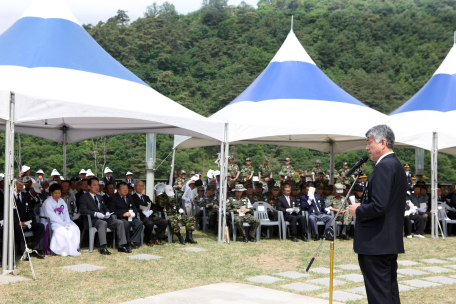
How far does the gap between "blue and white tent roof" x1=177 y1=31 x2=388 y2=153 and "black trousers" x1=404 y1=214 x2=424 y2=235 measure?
82.8 inches

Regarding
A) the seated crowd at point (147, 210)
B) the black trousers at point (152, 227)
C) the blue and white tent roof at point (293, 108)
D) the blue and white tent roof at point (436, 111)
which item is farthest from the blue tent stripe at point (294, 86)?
the black trousers at point (152, 227)

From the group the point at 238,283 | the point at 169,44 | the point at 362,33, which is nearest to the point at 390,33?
the point at 362,33

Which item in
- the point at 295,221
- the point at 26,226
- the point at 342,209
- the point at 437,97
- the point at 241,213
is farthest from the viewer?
the point at 437,97

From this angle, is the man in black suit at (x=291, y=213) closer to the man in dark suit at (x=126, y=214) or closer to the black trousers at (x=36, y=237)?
the man in dark suit at (x=126, y=214)

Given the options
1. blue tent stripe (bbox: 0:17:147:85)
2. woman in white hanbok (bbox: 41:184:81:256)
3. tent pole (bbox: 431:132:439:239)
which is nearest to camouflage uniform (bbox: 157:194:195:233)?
woman in white hanbok (bbox: 41:184:81:256)

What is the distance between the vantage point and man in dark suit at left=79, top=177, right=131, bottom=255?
752 centimetres

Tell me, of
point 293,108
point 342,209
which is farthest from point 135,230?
→ point 342,209

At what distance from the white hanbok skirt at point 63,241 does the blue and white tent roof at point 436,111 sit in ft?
21.9

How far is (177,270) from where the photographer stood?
6.24 metres

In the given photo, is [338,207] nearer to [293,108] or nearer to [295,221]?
[295,221]

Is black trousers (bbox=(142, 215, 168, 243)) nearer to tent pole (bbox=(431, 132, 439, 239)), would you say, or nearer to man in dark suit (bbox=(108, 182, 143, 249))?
man in dark suit (bbox=(108, 182, 143, 249))

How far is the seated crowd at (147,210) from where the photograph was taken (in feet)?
23.7

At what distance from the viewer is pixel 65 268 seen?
625 centimetres

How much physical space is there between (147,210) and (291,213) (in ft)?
9.71
